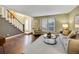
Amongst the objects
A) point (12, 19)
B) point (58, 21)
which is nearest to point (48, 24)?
point (58, 21)

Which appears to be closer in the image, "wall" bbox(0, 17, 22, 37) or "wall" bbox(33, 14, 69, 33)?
"wall" bbox(33, 14, 69, 33)

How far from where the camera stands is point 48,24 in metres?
2.87

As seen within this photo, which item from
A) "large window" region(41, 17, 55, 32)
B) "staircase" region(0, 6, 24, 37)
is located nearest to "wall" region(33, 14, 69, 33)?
"large window" region(41, 17, 55, 32)

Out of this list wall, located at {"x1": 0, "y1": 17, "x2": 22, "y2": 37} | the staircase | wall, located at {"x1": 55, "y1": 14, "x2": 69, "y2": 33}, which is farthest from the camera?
wall, located at {"x1": 0, "y1": 17, "x2": 22, "y2": 37}

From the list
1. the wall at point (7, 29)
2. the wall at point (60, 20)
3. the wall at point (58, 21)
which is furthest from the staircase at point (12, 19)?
the wall at point (60, 20)

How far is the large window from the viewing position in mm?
2875

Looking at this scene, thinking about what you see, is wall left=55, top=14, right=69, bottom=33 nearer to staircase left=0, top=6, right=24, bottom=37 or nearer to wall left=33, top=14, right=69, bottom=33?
wall left=33, top=14, right=69, bottom=33

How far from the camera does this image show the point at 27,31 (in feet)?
10.3

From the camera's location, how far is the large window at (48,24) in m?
2.87

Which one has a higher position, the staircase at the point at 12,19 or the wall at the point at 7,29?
the staircase at the point at 12,19

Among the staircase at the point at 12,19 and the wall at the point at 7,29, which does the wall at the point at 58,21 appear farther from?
the wall at the point at 7,29

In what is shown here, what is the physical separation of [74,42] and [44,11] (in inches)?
51.2
